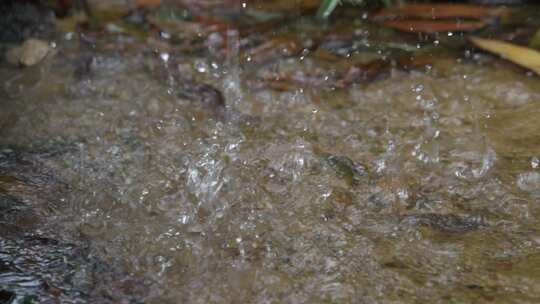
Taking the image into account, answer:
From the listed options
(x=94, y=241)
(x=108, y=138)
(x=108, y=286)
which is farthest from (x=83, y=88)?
(x=108, y=286)

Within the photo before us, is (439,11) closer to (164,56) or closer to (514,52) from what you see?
(514,52)

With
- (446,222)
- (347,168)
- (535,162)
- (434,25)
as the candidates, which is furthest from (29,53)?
(535,162)

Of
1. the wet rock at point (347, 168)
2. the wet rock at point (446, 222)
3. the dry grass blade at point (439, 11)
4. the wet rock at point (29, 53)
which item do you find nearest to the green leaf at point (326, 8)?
the dry grass blade at point (439, 11)

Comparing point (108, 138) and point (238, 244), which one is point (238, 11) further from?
point (238, 244)

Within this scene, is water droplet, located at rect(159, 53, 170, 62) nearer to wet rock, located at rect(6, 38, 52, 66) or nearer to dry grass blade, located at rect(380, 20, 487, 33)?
wet rock, located at rect(6, 38, 52, 66)

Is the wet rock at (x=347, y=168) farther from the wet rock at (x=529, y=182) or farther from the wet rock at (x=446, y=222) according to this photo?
the wet rock at (x=529, y=182)

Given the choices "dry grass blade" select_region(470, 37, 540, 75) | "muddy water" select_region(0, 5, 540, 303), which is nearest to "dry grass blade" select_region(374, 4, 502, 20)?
"dry grass blade" select_region(470, 37, 540, 75)
